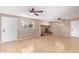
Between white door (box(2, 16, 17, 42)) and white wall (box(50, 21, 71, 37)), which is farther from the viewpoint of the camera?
white door (box(2, 16, 17, 42))

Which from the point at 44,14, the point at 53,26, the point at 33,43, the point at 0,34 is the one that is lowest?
the point at 33,43

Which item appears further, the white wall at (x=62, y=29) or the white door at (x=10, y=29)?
the white door at (x=10, y=29)

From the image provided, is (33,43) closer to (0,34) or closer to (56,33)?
(56,33)

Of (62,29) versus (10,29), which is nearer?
(62,29)

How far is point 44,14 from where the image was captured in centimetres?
207
